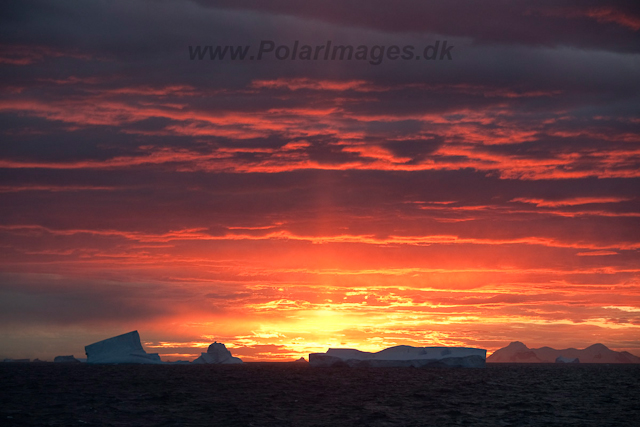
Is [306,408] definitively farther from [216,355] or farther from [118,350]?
[216,355]

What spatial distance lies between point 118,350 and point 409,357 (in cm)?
6930

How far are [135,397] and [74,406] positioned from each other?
29.5 ft

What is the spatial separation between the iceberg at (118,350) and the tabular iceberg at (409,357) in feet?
140

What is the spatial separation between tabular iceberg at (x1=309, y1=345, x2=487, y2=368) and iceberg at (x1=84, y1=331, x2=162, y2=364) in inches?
1679

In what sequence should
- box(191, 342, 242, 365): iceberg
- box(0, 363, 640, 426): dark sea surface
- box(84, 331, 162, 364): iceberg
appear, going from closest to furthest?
box(0, 363, 640, 426): dark sea surface < box(84, 331, 162, 364): iceberg < box(191, 342, 242, 365): iceberg

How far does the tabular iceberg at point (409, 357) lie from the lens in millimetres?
133000

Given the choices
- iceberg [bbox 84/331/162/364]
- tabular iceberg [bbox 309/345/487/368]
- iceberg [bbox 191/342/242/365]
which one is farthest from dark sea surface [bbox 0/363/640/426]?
iceberg [bbox 191/342/242/365]

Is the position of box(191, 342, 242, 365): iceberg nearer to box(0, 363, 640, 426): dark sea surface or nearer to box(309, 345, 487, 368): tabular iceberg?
box(309, 345, 487, 368): tabular iceberg

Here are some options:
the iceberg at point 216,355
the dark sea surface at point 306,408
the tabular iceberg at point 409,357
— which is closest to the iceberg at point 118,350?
the iceberg at point 216,355

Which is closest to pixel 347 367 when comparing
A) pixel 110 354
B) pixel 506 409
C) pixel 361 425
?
pixel 110 354

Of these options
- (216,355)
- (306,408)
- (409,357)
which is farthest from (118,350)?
(306,408)

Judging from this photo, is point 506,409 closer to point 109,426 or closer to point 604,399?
point 604,399

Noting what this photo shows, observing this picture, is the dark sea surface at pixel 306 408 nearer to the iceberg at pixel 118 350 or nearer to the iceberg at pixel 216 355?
the iceberg at pixel 118 350

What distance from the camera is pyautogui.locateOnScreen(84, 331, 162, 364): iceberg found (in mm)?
146000
